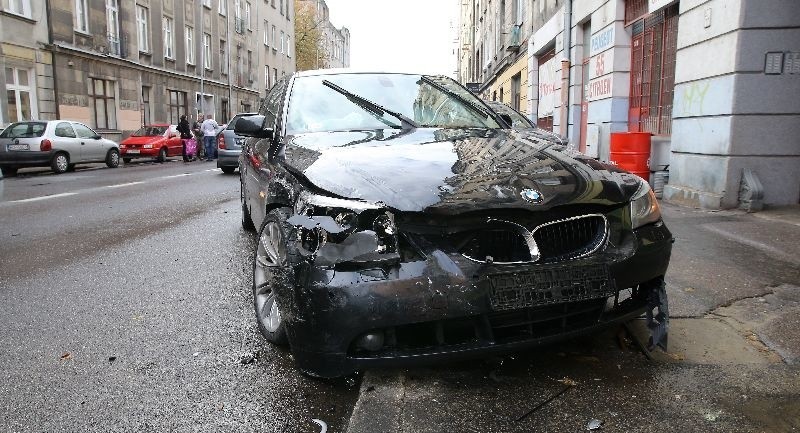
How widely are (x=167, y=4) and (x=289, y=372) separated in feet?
113

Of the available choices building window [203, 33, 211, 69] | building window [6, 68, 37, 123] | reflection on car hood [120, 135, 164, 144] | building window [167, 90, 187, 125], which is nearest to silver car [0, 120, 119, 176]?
reflection on car hood [120, 135, 164, 144]

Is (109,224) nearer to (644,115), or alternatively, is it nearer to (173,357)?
(173,357)

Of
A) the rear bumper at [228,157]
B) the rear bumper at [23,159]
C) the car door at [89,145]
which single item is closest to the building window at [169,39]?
the car door at [89,145]

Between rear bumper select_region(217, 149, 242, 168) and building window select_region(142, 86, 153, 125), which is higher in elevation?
→ building window select_region(142, 86, 153, 125)

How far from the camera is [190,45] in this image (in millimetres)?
36156

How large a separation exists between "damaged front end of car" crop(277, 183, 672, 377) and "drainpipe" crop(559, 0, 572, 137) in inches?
518

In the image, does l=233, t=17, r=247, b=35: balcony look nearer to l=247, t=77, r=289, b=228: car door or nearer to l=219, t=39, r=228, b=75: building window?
l=219, t=39, r=228, b=75: building window

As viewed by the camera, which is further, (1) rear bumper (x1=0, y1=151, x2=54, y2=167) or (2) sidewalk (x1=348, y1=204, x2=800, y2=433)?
(1) rear bumper (x1=0, y1=151, x2=54, y2=167)

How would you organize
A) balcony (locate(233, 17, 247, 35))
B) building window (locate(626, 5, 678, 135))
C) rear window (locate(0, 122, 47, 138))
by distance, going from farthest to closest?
1. balcony (locate(233, 17, 247, 35))
2. rear window (locate(0, 122, 47, 138))
3. building window (locate(626, 5, 678, 135))

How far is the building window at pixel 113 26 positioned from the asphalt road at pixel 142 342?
906 inches

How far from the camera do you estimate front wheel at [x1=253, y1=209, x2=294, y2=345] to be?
260 centimetres

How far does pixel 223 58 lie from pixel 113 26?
14.4 m

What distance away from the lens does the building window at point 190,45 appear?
3562 centimetres

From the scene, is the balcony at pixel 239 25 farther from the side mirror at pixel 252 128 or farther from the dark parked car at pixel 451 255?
the dark parked car at pixel 451 255
